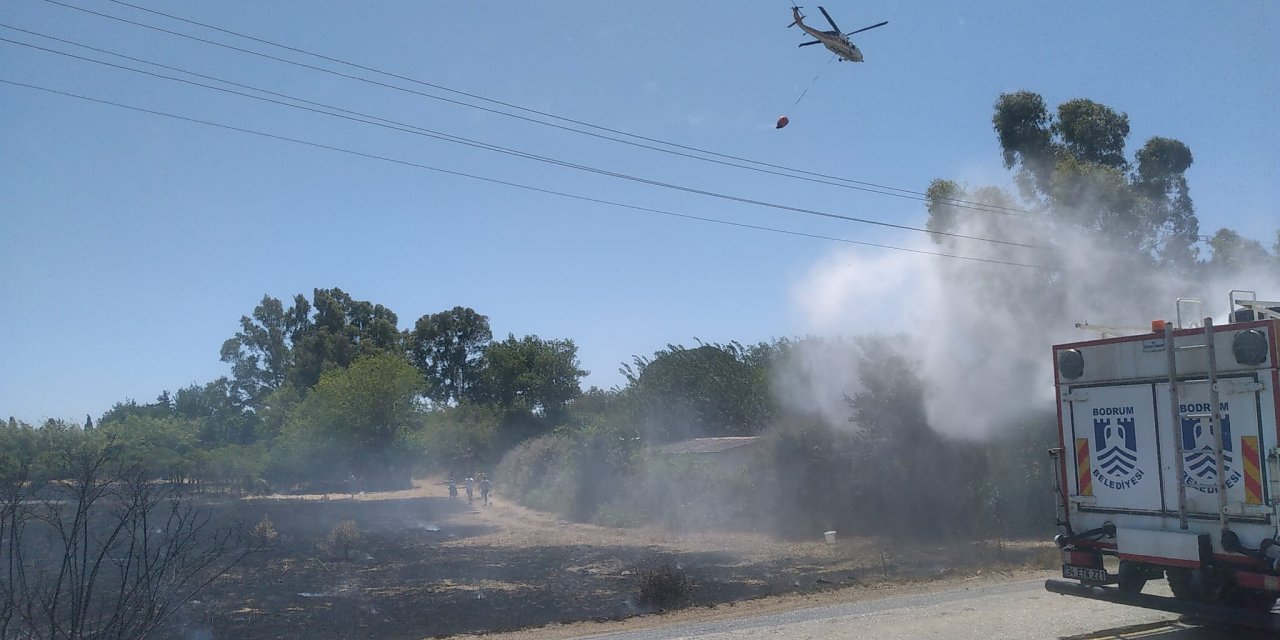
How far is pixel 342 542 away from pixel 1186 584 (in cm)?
2207

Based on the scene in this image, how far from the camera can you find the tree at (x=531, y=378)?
236 ft

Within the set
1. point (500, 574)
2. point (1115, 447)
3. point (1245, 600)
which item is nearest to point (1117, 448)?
point (1115, 447)

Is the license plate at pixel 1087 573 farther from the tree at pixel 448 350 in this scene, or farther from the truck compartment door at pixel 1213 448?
the tree at pixel 448 350

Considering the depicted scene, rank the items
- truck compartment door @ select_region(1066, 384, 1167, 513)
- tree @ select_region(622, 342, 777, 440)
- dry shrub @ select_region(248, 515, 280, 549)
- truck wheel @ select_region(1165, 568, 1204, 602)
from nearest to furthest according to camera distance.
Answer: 1. truck wheel @ select_region(1165, 568, 1204, 602)
2. truck compartment door @ select_region(1066, 384, 1167, 513)
3. dry shrub @ select_region(248, 515, 280, 549)
4. tree @ select_region(622, 342, 777, 440)

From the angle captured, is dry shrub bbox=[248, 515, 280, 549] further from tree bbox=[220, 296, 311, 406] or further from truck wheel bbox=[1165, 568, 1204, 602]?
tree bbox=[220, 296, 311, 406]

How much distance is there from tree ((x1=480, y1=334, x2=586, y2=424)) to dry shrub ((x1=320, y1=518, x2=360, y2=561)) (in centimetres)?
4364

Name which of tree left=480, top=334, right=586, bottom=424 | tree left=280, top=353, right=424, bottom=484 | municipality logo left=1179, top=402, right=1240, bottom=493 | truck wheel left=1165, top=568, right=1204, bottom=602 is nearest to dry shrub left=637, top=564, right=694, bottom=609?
truck wheel left=1165, top=568, right=1204, bottom=602

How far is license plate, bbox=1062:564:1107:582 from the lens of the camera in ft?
29.6

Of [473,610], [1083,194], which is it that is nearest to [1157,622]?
[473,610]

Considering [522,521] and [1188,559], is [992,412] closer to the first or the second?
[1188,559]

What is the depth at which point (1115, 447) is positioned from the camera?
29.7ft

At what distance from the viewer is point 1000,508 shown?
24094mm

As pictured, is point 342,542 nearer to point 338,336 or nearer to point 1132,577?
point 1132,577

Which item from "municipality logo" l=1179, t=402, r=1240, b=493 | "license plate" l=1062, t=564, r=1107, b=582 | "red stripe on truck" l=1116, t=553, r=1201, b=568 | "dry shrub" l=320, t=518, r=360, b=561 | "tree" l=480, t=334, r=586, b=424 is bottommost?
"dry shrub" l=320, t=518, r=360, b=561
